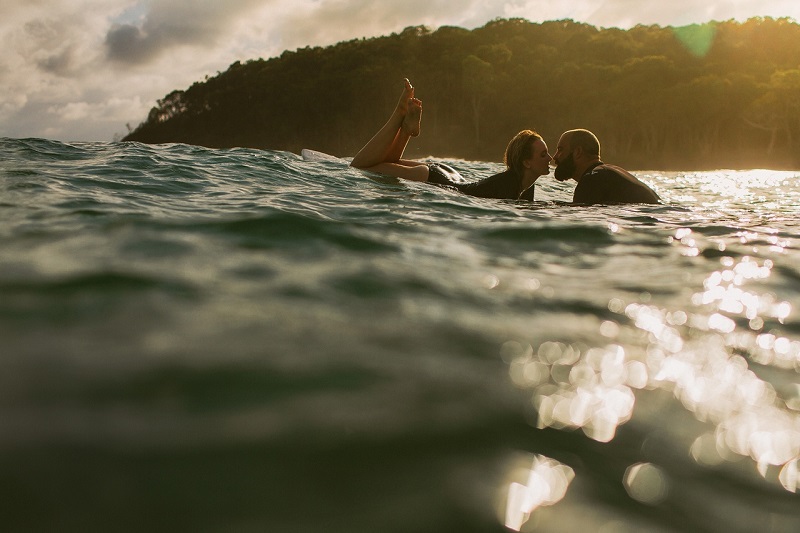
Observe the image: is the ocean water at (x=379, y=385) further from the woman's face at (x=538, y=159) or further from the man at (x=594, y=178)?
the woman's face at (x=538, y=159)

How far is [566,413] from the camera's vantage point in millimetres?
1709

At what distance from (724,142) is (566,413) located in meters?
52.5

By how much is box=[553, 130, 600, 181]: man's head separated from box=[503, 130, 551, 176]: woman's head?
0.89 ft

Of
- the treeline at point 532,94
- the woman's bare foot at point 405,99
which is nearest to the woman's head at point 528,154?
the woman's bare foot at point 405,99

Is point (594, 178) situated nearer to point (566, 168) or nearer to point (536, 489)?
point (566, 168)

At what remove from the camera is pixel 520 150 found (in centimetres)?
802

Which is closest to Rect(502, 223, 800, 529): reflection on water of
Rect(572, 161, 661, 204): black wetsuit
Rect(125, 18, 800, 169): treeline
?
Rect(572, 161, 661, 204): black wetsuit

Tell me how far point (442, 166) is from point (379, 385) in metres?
7.45

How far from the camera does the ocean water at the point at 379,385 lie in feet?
4.20

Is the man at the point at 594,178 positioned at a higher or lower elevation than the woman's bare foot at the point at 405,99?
lower

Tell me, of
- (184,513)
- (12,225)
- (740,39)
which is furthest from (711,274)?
(740,39)

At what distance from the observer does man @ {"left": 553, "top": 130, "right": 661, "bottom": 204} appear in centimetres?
750

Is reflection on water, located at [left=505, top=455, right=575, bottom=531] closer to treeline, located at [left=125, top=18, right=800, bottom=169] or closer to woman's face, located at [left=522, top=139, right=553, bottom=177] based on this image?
woman's face, located at [left=522, top=139, right=553, bottom=177]

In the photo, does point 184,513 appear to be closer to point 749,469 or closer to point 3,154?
point 749,469
